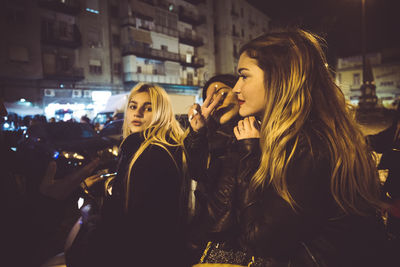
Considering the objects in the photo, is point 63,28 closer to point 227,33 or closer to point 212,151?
point 227,33

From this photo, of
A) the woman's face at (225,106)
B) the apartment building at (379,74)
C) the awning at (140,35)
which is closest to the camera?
the woman's face at (225,106)

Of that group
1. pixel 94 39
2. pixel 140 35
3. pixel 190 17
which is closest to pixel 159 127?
pixel 94 39

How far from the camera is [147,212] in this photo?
70.4 inches

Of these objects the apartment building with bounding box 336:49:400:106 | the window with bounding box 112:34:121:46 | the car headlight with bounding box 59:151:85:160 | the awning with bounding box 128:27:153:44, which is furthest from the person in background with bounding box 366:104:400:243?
the apartment building with bounding box 336:49:400:106

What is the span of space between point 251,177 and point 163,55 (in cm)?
3373

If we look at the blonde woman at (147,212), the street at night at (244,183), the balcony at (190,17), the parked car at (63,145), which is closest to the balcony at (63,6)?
the balcony at (190,17)

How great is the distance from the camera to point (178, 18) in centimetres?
3628

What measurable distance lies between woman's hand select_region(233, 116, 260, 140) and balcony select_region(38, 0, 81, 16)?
29.3m

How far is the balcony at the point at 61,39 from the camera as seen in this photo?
23872mm

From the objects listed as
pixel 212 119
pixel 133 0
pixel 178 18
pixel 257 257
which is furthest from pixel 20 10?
pixel 257 257

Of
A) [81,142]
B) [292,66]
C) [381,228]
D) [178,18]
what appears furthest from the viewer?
[178,18]

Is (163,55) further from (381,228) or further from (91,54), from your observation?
(381,228)

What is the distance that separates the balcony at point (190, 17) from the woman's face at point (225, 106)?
37.7 m

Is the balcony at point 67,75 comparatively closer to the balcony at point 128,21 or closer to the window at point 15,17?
the window at point 15,17
